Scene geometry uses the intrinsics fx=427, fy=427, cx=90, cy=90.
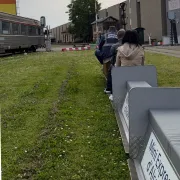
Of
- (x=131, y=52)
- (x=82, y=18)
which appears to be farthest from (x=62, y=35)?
(x=131, y=52)

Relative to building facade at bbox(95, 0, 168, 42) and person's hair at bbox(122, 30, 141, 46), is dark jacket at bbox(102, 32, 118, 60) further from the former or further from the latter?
building facade at bbox(95, 0, 168, 42)

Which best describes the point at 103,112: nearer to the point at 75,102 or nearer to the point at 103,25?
the point at 75,102

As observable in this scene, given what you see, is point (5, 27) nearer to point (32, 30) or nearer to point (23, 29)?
point (23, 29)

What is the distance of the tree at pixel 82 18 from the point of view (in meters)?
84.0

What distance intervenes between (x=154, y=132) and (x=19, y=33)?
29845 mm

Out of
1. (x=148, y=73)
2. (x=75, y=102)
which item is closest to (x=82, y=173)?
(x=148, y=73)

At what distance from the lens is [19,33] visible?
32.9 metres

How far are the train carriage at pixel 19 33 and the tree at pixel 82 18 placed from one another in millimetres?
41976

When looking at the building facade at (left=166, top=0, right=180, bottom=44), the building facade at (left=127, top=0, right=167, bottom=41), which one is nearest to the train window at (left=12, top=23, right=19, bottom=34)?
the building facade at (left=166, top=0, right=180, bottom=44)

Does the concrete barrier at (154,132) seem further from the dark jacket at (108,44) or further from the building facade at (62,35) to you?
the building facade at (62,35)

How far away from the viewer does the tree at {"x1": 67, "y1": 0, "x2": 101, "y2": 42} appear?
84000mm

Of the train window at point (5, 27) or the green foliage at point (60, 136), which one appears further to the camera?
the train window at point (5, 27)

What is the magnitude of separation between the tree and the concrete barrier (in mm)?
78736

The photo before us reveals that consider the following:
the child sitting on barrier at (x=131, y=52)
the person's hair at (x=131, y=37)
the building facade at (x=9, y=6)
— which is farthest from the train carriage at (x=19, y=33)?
the person's hair at (x=131, y=37)
